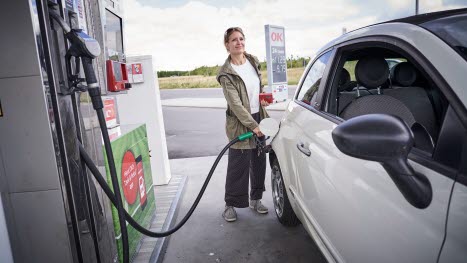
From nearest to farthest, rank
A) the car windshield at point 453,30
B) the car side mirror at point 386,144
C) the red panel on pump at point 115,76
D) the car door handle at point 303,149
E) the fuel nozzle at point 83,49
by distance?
the car side mirror at point 386,144
the car windshield at point 453,30
the fuel nozzle at point 83,49
the car door handle at point 303,149
the red panel on pump at point 115,76

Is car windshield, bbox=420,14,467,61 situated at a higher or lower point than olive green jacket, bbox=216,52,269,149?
higher

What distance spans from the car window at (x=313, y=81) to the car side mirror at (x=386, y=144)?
1444 millimetres

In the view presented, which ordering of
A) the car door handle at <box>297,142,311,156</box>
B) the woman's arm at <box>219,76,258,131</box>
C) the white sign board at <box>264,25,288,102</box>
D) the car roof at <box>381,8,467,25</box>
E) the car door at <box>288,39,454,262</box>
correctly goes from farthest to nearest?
the white sign board at <box>264,25,288,102</box> < the woman's arm at <box>219,76,258,131</box> < the car door handle at <box>297,142,311,156</box> < the car roof at <box>381,8,467,25</box> < the car door at <box>288,39,454,262</box>

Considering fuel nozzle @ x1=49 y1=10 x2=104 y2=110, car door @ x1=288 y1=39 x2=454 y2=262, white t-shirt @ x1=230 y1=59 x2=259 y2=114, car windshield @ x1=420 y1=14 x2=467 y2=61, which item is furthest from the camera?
white t-shirt @ x1=230 y1=59 x2=259 y2=114

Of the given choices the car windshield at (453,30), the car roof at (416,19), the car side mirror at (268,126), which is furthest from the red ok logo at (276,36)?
the car windshield at (453,30)

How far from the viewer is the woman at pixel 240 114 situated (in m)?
3.01

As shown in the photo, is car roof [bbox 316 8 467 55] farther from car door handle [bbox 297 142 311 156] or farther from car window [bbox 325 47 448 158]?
car door handle [bbox 297 142 311 156]

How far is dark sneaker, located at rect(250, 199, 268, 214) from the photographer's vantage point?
3.43 meters

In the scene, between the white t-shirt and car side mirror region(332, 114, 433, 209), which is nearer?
car side mirror region(332, 114, 433, 209)

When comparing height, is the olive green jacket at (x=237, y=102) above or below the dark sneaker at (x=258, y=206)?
above

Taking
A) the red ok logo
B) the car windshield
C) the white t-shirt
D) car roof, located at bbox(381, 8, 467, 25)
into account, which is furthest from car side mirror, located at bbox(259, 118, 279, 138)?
the red ok logo

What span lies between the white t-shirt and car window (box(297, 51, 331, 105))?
19.5 inches

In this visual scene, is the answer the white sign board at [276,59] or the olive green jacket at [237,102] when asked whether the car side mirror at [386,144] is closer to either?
the olive green jacket at [237,102]

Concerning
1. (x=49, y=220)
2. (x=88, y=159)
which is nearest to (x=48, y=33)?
(x=88, y=159)
